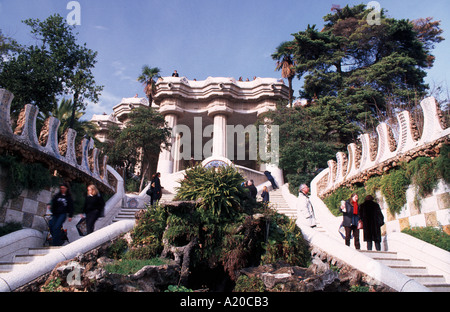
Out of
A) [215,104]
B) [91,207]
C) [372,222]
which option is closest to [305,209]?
[372,222]

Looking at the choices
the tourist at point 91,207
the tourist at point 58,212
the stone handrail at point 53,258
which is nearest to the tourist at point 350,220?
the stone handrail at point 53,258

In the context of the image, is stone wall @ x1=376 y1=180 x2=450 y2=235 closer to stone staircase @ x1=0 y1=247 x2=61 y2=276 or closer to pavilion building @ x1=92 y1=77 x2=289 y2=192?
stone staircase @ x1=0 y1=247 x2=61 y2=276

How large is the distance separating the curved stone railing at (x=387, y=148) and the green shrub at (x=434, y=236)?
2261 millimetres

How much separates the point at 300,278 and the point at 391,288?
5.59 ft

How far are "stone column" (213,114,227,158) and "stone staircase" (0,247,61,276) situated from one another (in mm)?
23782

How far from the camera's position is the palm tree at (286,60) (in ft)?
100

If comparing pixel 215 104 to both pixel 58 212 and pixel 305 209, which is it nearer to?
pixel 305 209

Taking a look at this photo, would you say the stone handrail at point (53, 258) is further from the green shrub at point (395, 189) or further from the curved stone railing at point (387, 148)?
the curved stone railing at point (387, 148)

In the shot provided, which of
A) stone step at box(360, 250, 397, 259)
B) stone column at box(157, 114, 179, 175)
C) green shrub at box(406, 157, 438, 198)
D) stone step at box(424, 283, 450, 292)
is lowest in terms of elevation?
stone step at box(424, 283, 450, 292)

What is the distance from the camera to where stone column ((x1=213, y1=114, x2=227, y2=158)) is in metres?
31.7

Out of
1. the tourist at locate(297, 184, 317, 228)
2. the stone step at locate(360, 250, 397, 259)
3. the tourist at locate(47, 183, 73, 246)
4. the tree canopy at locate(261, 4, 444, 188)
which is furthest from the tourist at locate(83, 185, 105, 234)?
the tree canopy at locate(261, 4, 444, 188)
